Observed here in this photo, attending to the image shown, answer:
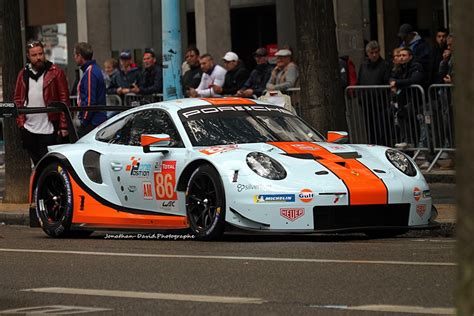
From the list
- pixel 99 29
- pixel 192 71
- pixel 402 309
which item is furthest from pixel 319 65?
pixel 99 29

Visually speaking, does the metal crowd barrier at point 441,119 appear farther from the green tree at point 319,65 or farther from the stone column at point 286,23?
the stone column at point 286,23

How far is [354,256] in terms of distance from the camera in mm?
8359

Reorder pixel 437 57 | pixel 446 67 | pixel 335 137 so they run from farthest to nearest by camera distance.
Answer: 1. pixel 437 57
2. pixel 446 67
3. pixel 335 137

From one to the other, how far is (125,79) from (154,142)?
10.3 metres

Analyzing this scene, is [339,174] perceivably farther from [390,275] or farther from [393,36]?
[393,36]

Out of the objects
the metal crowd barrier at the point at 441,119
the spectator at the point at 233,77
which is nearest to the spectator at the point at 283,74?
the spectator at the point at 233,77

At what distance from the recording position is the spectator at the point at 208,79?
18.7 m

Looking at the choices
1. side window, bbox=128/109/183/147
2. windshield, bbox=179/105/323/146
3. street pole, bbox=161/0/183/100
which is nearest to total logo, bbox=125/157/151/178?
side window, bbox=128/109/183/147

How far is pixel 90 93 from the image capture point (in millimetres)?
14789

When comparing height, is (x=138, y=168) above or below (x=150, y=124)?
below

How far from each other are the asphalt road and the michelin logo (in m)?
0.35

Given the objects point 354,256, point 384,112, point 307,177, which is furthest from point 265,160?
point 384,112

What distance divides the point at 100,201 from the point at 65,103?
8.71 feet

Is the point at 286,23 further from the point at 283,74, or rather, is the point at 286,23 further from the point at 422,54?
the point at 422,54
